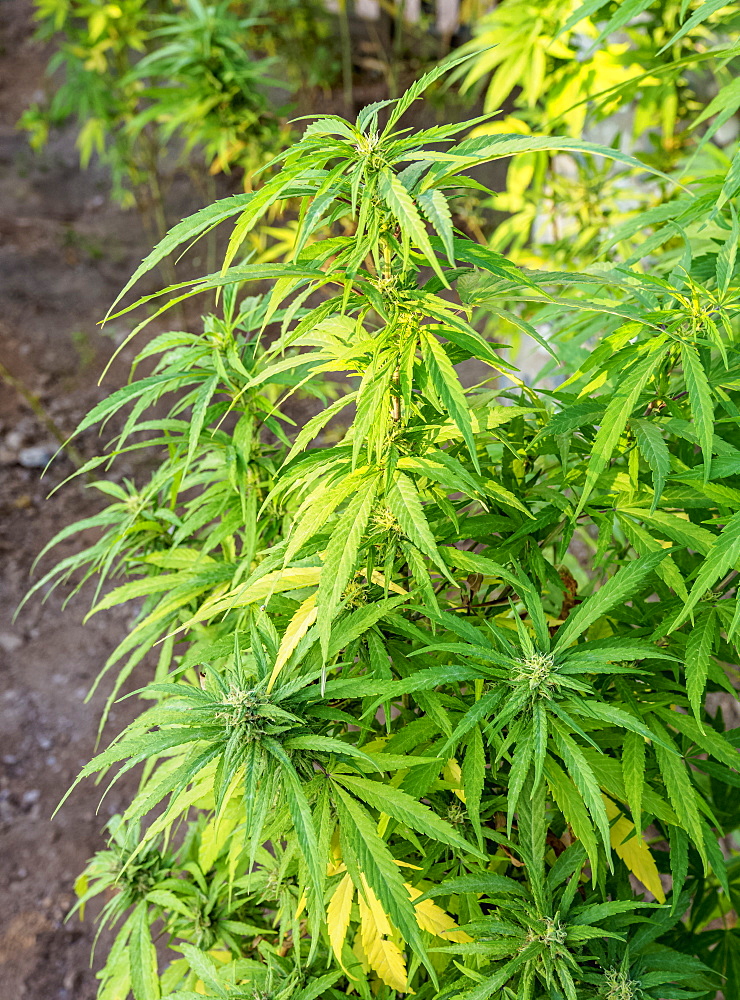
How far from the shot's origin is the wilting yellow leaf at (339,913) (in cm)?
74

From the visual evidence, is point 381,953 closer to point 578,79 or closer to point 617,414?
point 617,414

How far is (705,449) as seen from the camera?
2.01 feet

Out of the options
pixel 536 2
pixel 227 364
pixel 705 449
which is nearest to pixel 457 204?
pixel 536 2

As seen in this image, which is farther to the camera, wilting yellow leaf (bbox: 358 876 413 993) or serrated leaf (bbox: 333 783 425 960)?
wilting yellow leaf (bbox: 358 876 413 993)

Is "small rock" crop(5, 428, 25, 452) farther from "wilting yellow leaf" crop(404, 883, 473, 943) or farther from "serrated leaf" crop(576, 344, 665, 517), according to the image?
"serrated leaf" crop(576, 344, 665, 517)

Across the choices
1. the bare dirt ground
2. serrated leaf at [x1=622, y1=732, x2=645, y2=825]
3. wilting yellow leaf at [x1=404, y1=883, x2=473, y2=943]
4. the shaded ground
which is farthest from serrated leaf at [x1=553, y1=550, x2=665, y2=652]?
the bare dirt ground

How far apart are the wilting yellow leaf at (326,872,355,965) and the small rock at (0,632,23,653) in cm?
230

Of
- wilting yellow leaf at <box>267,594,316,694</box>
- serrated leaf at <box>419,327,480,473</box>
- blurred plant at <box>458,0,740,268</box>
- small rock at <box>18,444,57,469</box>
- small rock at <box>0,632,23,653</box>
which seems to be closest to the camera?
serrated leaf at <box>419,327,480,473</box>

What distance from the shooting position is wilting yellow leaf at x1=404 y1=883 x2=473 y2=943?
77 centimetres

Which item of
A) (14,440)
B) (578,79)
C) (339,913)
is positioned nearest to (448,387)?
(339,913)

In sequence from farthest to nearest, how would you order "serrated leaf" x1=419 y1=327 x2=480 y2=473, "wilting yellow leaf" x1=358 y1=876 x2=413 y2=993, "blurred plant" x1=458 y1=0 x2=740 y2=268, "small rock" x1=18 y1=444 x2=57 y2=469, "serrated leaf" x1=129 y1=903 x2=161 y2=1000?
"small rock" x1=18 y1=444 x2=57 y2=469, "blurred plant" x1=458 y1=0 x2=740 y2=268, "serrated leaf" x1=129 y1=903 x2=161 y2=1000, "wilting yellow leaf" x1=358 y1=876 x2=413 y2=993, "serrated leaf" x1=419 y1=327 x2=480 y2=473

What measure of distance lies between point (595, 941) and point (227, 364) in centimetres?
80

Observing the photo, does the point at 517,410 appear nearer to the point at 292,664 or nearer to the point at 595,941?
the point at 292,664

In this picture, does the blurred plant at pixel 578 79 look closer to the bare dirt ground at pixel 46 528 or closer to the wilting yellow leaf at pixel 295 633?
the wilting yellow leaf at pixel 295 633
